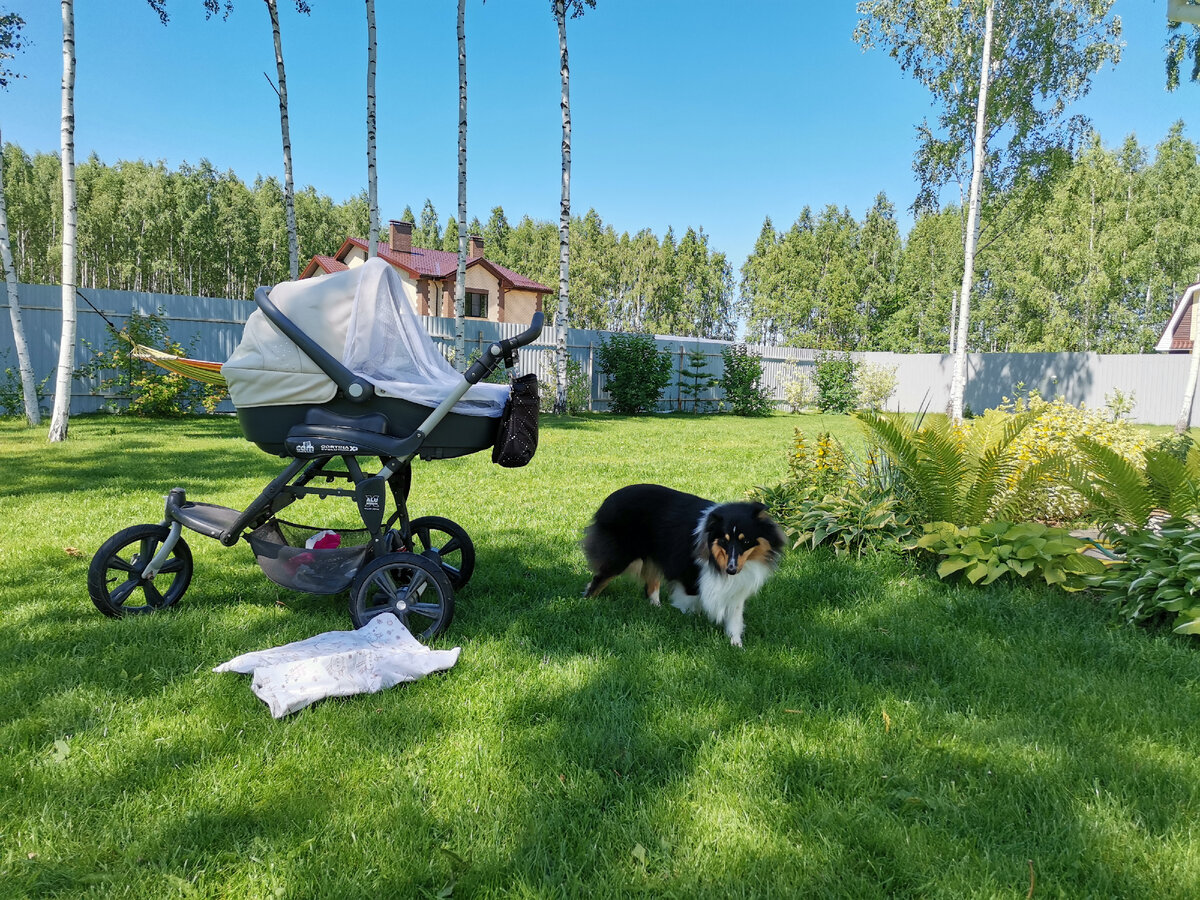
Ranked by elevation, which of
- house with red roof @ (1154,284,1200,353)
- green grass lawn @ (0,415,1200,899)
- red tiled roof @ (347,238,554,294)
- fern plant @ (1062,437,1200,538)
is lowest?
green grass lawn @ (0,415,1200,899)

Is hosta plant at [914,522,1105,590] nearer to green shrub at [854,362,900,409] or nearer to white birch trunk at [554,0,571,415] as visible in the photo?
white birch trunk at [554,0,571,415]

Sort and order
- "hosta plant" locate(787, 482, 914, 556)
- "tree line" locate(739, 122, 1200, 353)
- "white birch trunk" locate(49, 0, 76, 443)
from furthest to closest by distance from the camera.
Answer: "tree line" locate(739, 122, 1200, 353), "white birch trunk" locate(49, 0, 76, 443), "hosta plant" locate(787, 482, 914, 556)

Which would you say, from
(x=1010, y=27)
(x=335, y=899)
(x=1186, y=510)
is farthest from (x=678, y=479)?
(x=1010, y=27)

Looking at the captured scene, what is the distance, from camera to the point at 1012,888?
1.75 meters

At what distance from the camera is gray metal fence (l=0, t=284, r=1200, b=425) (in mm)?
13305

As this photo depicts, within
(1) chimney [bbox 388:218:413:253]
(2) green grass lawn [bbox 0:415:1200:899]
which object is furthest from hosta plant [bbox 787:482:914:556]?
(1) chimney [bbox 388:218:413:253]

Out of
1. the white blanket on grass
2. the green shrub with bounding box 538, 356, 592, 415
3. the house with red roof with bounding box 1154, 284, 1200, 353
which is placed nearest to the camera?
the white blanket on grass

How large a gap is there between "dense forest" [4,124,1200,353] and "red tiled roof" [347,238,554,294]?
45.5 feet

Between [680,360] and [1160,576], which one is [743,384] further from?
[1160,576]

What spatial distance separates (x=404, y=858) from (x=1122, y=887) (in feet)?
6.43

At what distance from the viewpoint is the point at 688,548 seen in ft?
11.9

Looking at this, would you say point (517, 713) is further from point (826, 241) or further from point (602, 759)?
point (826, 241)

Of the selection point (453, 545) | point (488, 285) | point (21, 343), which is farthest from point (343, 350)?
point (488, 285)

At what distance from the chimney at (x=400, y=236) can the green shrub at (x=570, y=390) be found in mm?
21376
